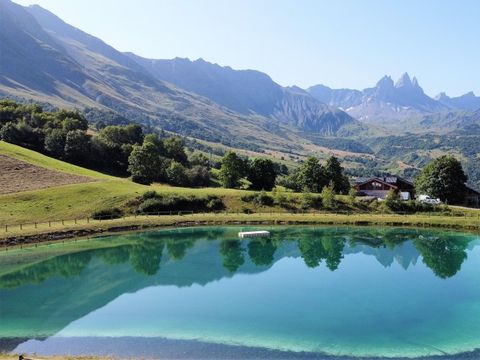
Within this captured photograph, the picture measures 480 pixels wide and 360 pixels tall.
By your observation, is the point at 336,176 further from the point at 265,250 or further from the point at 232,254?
the point at 232,254

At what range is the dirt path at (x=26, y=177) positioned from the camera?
9256cm

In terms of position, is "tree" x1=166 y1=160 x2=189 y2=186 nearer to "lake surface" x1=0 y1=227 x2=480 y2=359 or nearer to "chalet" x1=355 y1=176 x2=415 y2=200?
"lake surface" x1=0 y1=227 x2=480 y2=359

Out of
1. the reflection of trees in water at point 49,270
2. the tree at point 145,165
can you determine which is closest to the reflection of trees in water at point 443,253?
the reflection of trees in water at point 49,270

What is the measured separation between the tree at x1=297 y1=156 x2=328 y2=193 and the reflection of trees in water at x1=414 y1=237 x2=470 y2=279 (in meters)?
42.2

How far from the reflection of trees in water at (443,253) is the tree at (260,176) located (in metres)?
49.1

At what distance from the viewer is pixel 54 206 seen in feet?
281

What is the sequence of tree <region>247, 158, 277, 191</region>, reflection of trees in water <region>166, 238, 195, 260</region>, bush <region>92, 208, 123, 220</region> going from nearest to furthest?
reflection of trees in water <region>166, 238, 195, 260</region> → bush <region>92, 208, 123, 220</region> → tree <region>247, 158, 277, 191</region>

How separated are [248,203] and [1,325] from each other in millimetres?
64003

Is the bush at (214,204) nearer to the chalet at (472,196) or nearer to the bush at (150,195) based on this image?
the bush at (150,195)

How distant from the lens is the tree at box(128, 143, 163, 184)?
4523 inches

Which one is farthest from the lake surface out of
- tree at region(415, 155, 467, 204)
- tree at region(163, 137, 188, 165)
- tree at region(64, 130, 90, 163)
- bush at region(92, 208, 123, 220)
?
tree at region(163, 137, 188, 165)

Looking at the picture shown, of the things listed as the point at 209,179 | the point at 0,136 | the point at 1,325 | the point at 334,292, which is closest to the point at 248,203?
the point at 209,179

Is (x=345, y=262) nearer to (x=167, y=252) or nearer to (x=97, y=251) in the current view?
(x=167, y=252)

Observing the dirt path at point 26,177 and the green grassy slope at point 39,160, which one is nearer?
the dirt path at point 26,177
